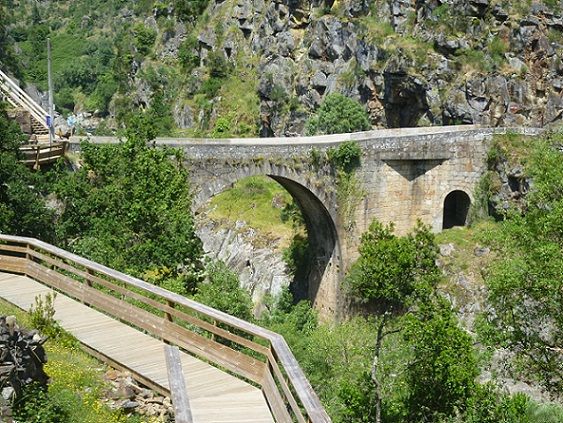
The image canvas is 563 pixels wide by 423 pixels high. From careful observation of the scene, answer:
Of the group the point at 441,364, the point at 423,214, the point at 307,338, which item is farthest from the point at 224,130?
the point at 441,364

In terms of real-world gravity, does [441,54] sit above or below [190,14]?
below

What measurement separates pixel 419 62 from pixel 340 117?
6423 mm

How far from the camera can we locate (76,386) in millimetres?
8242

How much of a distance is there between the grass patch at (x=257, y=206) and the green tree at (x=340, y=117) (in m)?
5.08

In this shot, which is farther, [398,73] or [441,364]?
[398,73]

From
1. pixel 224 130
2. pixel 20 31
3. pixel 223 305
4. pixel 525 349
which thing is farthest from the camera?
pixel 20 31

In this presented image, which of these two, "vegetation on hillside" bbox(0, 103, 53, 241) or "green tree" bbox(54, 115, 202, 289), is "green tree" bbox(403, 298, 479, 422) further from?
"vegetation on hillside" bbox(0, 103, 53, 241)

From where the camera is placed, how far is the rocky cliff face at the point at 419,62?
120ft

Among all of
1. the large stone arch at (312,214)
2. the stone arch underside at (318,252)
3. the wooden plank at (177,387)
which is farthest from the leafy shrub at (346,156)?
the wooden plank at (177,387)

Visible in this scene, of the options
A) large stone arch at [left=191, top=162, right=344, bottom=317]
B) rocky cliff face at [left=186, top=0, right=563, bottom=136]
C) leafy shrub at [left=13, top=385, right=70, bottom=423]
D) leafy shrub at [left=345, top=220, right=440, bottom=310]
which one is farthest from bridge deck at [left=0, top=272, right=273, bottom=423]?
rocky cliff face at [left=186, top=0, right=563, bottom=136]

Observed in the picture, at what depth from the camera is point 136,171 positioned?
71.6 ft

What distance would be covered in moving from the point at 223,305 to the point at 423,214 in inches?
505

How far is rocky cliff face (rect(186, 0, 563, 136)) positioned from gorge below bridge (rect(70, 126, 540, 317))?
6.37 metres

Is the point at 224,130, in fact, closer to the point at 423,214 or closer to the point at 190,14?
the point at 190,14
